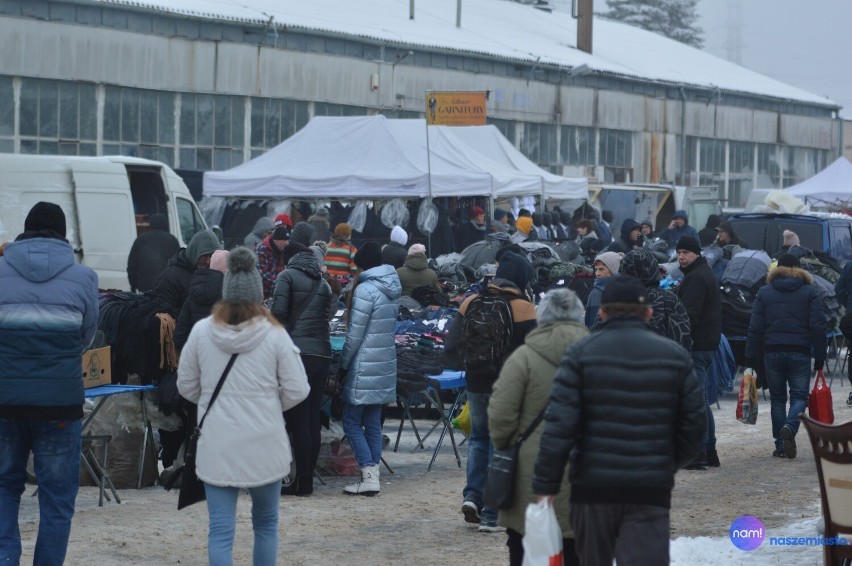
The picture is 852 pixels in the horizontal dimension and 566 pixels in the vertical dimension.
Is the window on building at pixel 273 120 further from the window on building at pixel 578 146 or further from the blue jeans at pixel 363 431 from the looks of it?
the blue jeans at pixel 363 431

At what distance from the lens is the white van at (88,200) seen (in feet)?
58.0

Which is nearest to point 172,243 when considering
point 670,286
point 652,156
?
point 670,286

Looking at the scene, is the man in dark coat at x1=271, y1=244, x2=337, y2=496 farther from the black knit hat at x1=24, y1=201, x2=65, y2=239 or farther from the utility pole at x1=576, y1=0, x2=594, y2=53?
the utility pole at x1=576, y1=0, x2=594, y2=53

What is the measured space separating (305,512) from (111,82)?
22489mm

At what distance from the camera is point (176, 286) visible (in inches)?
435

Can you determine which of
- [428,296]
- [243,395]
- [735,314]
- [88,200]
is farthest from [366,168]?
[243,395]

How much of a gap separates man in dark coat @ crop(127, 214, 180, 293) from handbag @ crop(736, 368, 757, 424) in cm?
669

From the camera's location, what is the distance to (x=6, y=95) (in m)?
29.0

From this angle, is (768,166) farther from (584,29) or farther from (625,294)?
(625,294)

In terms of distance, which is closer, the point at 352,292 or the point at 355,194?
the point at 352,292

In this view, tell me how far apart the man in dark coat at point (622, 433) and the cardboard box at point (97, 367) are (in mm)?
4980

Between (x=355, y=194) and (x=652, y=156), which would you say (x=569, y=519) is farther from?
(x=652, y=156)

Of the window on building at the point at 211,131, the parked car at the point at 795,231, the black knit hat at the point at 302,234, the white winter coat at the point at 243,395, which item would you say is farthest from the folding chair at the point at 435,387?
the window on building at the point at 211,131

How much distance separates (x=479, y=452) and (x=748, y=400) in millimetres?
4276
